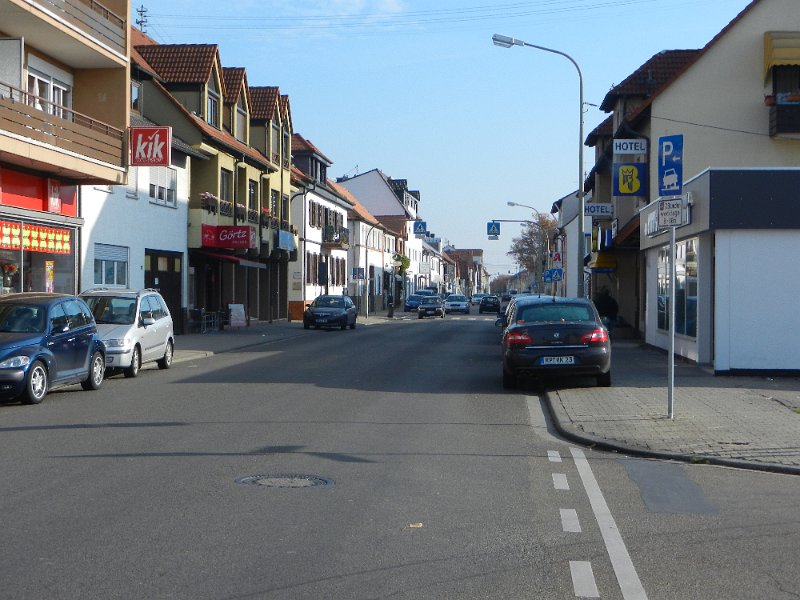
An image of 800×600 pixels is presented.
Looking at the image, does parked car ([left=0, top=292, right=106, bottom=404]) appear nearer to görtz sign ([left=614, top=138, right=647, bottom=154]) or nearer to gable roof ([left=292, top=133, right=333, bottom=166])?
görtz sign ([left=614, top=138, right=647, bottom=154])

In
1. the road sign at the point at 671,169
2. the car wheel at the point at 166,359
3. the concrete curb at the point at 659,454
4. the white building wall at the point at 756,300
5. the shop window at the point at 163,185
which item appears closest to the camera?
the concrete curb at the point at 659,454

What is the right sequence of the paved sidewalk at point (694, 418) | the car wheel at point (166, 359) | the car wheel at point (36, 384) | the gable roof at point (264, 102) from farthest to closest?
the gable roof at point (264, 102) < the car wheel at point (166, 359) < the car wheel at point (36, 384) < the paved sidewalk at point (694, 418)

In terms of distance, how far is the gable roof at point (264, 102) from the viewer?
45.6 metres

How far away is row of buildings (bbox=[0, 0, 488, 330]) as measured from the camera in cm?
2189

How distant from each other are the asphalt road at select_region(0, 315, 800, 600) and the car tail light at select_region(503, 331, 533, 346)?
2947mm

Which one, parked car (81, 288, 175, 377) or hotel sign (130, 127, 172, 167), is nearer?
parked car (81, 288, 175, 377)

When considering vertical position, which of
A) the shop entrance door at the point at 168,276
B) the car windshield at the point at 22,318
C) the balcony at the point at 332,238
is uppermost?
the balcony at the point at 332,238

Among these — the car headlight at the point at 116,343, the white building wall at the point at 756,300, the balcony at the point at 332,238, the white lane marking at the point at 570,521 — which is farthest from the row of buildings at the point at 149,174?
the white lane marking at the point at 570,521

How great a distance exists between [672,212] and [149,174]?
74.5ft

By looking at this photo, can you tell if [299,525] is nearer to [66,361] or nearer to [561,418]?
[561,418]

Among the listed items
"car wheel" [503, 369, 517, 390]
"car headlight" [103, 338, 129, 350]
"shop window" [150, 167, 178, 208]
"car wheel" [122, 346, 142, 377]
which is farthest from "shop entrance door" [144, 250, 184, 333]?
"car wheel" [503, 369, 517, 390]

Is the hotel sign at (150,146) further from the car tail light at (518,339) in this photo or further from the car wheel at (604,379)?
the car wheel at (604,379)

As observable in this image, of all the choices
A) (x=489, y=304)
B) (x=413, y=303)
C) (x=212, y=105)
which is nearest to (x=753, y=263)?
(x=212, y=105)

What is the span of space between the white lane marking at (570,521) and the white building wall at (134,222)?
20.9m
